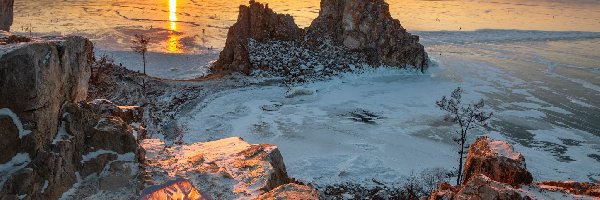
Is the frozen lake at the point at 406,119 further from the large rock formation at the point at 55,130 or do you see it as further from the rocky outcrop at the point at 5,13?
the large rock formation at the point at 55,130

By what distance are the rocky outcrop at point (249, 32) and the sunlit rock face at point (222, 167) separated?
3064 centimetres

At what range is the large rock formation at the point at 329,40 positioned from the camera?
5028 centimetres

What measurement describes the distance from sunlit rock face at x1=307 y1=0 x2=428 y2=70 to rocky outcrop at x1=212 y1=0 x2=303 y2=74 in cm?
320

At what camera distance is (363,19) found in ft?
173

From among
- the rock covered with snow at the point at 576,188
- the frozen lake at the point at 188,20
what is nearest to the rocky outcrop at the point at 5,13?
the frozen lake at the point at 188,20

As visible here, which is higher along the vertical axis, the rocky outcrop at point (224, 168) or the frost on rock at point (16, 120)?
the frost on rock at point (16, 120)

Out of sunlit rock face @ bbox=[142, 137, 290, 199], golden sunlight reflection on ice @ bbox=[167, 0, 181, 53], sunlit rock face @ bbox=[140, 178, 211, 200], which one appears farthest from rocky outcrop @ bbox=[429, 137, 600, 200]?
golden sunlight reflection on ice @ bbox=[167, 0, 181, 53]

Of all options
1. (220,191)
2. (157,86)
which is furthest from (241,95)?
(220,191)

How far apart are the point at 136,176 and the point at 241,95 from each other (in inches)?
1139

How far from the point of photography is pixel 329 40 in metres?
53.9

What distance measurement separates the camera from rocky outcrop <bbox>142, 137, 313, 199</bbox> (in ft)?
47.1

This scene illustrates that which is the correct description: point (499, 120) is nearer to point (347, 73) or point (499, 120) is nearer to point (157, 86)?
point (347, 73)

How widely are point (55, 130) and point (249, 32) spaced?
40684 mm

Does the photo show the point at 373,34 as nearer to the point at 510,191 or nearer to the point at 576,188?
the point at 576,188
